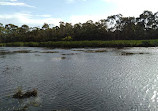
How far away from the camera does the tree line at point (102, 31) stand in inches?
3381

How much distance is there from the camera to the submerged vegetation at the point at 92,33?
79.5 meters

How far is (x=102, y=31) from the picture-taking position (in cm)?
9044

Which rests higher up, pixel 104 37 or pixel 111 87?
pixel 104 37

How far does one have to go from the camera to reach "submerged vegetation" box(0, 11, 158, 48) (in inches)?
3130

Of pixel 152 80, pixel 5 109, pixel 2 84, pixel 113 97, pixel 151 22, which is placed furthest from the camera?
pixel 151 22

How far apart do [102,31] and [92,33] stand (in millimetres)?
5535

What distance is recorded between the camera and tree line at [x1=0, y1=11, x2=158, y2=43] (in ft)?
282

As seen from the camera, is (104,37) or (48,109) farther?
(104,37)

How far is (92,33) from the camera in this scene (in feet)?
299

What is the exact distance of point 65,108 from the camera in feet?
→ 31.9

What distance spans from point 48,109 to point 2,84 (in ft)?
23.4

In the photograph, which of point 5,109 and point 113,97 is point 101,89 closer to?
point 113,97

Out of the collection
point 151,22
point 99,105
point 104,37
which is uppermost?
point 151,22

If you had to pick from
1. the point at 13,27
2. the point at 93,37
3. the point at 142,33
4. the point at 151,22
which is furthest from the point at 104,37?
the point at 13,27
